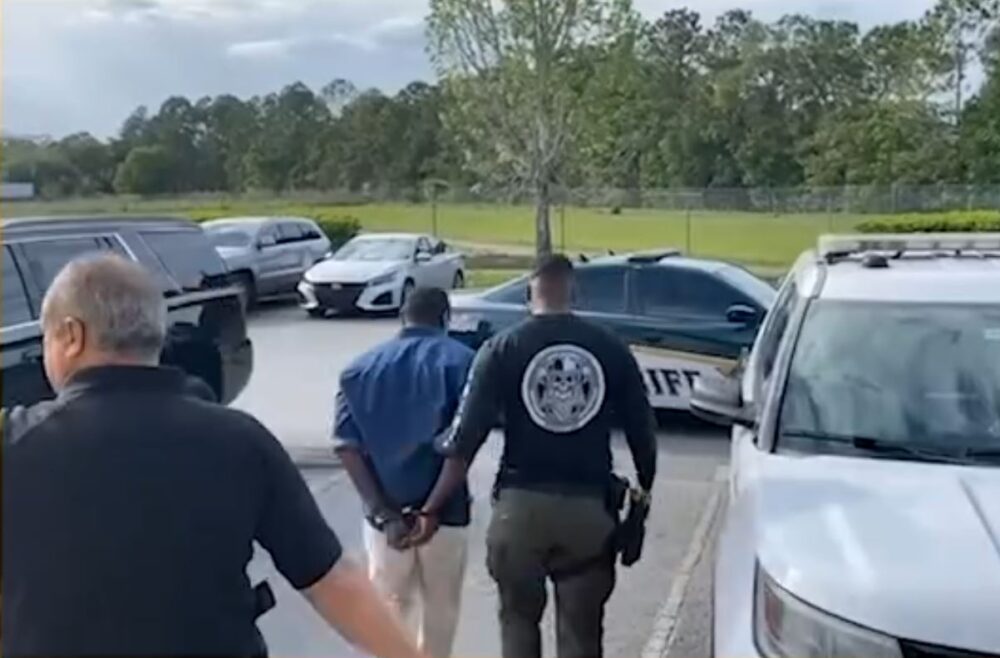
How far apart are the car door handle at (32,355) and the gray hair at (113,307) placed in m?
4.94

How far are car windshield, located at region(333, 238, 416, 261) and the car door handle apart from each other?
14478mm

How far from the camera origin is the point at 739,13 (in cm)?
5003

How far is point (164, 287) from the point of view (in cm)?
656

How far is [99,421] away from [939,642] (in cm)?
212

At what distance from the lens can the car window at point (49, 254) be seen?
7312 millimetres

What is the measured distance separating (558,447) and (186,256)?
17.2ft

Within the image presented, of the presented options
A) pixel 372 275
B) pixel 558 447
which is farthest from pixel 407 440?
pixel 372 275

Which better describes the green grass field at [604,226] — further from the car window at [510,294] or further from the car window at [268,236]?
the car window at [510,294]

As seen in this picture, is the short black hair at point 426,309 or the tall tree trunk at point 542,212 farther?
the tall tree trunk at point 542,212

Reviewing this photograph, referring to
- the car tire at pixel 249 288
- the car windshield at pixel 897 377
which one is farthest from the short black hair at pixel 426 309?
the car tire at pixel 249 288

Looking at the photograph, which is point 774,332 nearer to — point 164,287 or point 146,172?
point 164,287

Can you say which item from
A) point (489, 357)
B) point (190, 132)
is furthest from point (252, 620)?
point (190, 132)

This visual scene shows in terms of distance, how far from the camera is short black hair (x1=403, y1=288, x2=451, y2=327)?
4.46 m

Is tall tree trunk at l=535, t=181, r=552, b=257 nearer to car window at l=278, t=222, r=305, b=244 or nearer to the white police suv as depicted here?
car window at l=278, t=222, r=305, b=244
